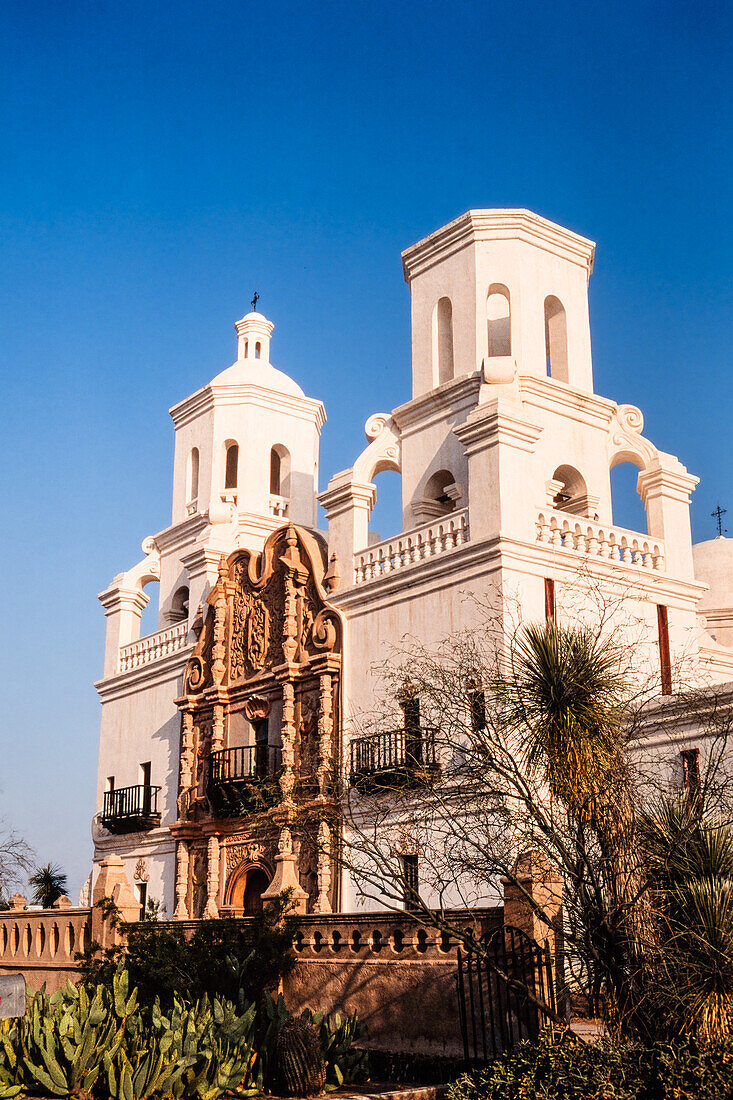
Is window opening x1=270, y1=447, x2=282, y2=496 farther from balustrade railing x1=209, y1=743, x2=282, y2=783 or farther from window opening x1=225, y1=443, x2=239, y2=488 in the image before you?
balustrade railing x1=209, y1=743, x2=282, y2=783

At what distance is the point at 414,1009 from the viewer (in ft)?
47.4

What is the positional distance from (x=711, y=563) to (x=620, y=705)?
61.1ft

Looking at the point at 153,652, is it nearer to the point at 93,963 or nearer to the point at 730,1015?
the point at 93,963

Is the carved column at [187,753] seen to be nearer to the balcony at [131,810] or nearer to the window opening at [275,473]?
the balcony at [131,810]

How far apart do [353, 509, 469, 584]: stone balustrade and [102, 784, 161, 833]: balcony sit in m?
8.23

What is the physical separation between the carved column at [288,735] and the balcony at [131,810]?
5470 millimetres

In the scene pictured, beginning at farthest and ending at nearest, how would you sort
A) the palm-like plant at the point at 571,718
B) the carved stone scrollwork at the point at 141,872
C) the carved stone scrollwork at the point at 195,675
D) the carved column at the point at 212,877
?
the carved stone scrollwork at the point at 141,872
the carved stone scrollwork at the point at 195,675
the carved column at the point at 212,877
the palm-like plant at the point at 571,718

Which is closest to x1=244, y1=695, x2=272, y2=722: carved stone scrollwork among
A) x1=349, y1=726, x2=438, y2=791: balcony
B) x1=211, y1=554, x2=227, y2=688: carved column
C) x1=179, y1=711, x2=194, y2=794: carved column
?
x1=211, y1=554, x2=227, y2=688: carved column

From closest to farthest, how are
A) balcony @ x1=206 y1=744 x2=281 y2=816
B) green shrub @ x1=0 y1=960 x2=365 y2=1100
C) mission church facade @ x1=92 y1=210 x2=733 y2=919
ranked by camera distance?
green shrub @ x1=0 y1=960 x2=365 y2=1100 → mission church facade @ x1=92 y1=210 x2=733 y2=919 → balcony @ x1=206 y1=744 x2=281 y2=816

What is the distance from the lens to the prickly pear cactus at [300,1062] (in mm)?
12672

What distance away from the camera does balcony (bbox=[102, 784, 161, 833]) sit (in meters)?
27.7

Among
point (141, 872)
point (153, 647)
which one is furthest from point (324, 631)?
point (141, 872)

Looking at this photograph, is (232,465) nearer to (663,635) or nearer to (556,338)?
(556,338)

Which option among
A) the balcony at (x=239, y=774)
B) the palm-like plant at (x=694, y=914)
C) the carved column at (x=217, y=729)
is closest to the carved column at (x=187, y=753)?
the carved column at (x=217, y=729)
